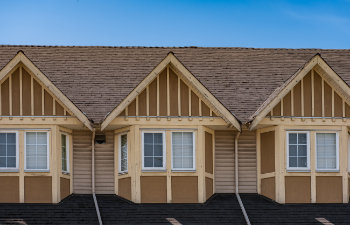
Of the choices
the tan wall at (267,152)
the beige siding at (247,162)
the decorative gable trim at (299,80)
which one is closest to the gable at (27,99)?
the beige siding at (247,162)

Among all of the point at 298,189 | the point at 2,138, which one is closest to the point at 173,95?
the point at 298,189

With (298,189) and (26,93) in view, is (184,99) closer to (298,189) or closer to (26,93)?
(298,189)

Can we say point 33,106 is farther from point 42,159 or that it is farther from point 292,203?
point 292,203

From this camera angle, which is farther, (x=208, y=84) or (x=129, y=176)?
(x=208, y=84)

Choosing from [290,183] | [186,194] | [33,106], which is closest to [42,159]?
[33,106]

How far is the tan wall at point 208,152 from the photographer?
38125 millimetres

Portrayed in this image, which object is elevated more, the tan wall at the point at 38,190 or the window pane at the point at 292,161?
the window pane at the point at 292,161

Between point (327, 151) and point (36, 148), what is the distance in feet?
31.8

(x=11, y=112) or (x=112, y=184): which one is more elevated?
(x=11, y=112)

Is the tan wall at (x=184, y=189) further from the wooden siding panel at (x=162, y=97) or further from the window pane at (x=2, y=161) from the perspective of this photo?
the window pane at (x=2, y=161)

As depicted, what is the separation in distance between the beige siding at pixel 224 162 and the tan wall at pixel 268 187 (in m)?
1.02

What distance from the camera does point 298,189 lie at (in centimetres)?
3797

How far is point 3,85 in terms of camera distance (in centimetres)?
3759

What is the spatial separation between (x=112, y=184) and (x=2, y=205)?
382 centimetres
